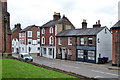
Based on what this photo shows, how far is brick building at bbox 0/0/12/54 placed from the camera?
79.5 feet

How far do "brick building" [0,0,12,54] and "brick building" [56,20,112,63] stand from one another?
14.5 m

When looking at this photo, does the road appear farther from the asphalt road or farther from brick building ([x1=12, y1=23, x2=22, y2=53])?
brick building ([x1=12, y1=23, x2=22, y2=53])

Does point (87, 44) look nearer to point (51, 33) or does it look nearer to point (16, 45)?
point (51, 33)

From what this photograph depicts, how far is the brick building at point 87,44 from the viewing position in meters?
29.1

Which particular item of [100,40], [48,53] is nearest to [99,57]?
[100,40]

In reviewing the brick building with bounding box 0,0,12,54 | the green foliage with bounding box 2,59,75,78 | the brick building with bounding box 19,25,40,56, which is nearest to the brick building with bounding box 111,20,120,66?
the green foliage with bounding box 2,59,75,78

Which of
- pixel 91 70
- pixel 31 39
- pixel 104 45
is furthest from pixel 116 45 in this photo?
pixel 31 39

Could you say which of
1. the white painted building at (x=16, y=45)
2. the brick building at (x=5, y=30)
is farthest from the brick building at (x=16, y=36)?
the brick building at (x=5, y=30)

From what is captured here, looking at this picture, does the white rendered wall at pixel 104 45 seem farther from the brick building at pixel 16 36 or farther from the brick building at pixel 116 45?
the brick building at pixel 16 36

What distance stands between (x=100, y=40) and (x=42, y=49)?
20374 millimetres

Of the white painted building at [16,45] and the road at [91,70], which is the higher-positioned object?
the white painted building at [16,45]

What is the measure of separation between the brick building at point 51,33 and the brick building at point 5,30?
15.9m

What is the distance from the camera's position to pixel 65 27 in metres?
41.2

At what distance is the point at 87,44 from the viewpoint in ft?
99.7
